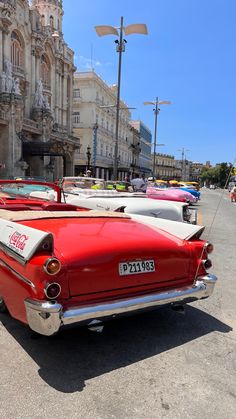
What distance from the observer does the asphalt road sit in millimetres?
2381

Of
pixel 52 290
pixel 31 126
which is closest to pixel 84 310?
pixel 52 290

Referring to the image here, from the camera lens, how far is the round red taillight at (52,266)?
2.72 m

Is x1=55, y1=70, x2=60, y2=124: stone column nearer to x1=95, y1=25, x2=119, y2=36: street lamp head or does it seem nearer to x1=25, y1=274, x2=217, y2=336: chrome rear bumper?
x1=95, y1=25, x2=119, y2=36: street lamp head

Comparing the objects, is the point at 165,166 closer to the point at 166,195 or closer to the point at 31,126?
the point at 31,126

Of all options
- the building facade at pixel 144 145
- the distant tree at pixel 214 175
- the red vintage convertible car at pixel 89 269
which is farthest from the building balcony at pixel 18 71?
the distant tree at pixel 214 175

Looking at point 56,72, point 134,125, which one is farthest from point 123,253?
point 134,125

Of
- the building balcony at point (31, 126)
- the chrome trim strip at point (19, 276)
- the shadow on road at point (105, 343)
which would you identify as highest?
the building balcony at point (31, 126)

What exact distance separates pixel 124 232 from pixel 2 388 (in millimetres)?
Answer: 1658

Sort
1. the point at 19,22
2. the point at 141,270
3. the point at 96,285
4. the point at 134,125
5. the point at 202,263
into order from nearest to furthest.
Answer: the point at 96,285, the point at 141,270, the point at 202,263, the point at 19,22, the point at 134,125

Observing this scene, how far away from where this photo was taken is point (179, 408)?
2408 millimetres

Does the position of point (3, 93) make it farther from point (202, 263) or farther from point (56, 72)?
point (202, 263)

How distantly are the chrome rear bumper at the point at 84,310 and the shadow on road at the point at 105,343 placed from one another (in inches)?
14.6

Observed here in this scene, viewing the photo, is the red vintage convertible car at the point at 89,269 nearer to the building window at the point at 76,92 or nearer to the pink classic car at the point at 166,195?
the pink classic car at the point at 166,195

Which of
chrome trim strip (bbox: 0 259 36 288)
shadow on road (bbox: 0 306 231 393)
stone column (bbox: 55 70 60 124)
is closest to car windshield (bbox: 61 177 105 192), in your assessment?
shadow on road (bbox: 0 306 231 393)
